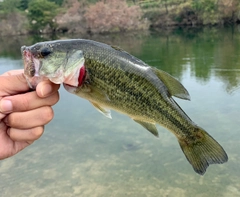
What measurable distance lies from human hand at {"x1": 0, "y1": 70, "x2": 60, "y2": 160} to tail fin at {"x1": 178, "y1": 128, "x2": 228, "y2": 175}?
3.41 feet

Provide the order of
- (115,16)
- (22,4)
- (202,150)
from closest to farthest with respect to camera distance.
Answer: (202,150)
(115,16)
(22,4)

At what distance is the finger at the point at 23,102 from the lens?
1896 mm

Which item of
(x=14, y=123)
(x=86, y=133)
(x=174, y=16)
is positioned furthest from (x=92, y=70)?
(x=174, y=16)

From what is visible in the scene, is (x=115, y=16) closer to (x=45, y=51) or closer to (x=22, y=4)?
(x=22, y=4)

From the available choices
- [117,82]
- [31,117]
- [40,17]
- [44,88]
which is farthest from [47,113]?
[40,17]

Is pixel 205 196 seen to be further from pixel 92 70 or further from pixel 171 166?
pixel 92 70

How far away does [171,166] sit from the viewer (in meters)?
6.14

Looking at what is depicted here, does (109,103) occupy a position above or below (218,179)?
above

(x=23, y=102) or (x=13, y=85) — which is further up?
(x=13, y=85)

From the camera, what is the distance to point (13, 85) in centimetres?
192

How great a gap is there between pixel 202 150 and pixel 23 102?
132 centimetres

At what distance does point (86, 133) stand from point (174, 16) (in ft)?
158

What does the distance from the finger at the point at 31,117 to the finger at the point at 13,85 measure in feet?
0.48

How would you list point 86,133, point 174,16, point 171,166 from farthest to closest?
1. point 174,16
2. point 86,133
3. point 171,166
